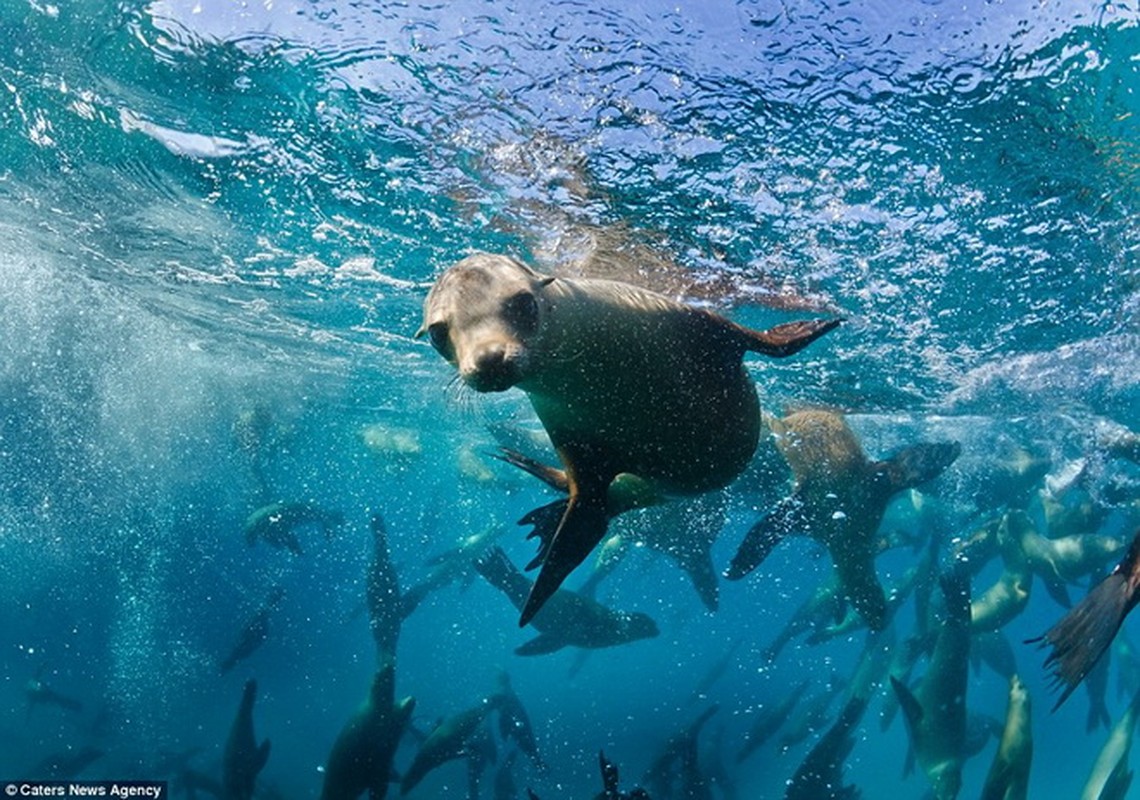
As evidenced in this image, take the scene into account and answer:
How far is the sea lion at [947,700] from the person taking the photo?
9.99m

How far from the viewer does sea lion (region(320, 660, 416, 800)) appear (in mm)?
8938

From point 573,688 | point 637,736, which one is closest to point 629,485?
point 637,736

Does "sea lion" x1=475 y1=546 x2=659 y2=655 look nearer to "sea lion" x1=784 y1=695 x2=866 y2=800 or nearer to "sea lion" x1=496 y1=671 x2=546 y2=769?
"sea lion" x1=496 y1=671 x2=546 y2=769

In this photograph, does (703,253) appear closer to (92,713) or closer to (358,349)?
(358,349)

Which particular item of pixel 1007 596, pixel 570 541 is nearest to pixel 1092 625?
pixel 570 541

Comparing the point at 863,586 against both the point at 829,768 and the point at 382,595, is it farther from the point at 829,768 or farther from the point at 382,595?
the point at 382,595

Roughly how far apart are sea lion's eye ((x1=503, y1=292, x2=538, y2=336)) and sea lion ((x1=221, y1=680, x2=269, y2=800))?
9558 mm

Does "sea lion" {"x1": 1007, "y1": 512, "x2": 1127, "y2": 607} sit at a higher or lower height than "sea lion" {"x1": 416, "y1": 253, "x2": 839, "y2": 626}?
lower

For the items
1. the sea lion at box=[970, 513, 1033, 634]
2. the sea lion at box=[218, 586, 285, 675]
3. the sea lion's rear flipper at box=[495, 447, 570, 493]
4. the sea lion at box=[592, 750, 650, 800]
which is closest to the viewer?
the sea lion's rear flipper at box=[495, 447, 570, 493]

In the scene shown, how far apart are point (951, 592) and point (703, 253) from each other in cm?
598

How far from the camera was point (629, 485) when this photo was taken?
474cm

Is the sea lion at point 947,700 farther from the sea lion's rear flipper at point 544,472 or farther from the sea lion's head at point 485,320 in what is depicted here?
the sea lion's head at point 485,320

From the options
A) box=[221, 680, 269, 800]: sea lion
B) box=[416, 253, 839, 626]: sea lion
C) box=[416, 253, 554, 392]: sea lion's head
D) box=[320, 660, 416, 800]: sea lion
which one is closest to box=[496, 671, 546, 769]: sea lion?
box=[320, 660, 416, 800]: sea lion

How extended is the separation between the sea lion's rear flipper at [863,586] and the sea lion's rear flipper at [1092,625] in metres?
5.38
